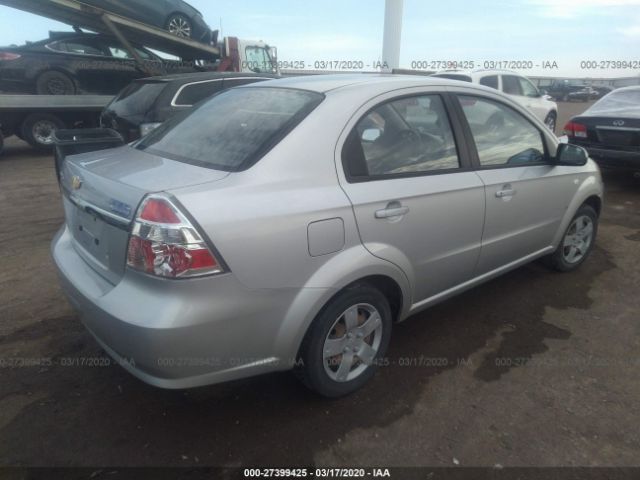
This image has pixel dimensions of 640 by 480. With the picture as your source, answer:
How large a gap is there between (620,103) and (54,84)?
1007 centimetres

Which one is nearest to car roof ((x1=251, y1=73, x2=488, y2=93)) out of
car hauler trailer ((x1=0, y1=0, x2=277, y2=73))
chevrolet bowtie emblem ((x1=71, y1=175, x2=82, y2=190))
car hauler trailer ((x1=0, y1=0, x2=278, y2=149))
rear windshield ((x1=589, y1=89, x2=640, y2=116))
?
chevrolet bowtie emblem ((x1=71, y1=175, x2=82, y2=190))

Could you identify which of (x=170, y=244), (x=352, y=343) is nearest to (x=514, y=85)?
(x=352, y=343)

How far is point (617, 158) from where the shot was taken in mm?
6004

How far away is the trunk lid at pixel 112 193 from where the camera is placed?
1883 mm

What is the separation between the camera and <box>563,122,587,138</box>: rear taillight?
6480 mm

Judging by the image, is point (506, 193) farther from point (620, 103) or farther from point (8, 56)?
point (8, 56)

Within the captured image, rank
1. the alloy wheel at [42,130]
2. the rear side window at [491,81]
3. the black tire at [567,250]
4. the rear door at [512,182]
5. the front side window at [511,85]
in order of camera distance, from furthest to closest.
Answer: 1. the front side window at [511,85]
2. the rear side window at [491,81]
3. the alloy wheel at [42,130]
4. the black tire at [567,250]
5. the rear door at [512,182]

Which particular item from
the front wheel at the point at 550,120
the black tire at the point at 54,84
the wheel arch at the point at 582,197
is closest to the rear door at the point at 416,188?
the wheel arch at the point at 582,197

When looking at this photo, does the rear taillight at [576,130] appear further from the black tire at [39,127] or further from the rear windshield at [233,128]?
the black tire at [39,127]

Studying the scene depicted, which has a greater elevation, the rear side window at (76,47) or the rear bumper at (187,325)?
the rear side window at (76,47)

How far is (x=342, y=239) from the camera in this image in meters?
2.09

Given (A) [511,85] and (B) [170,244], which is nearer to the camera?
(B) [170,244]

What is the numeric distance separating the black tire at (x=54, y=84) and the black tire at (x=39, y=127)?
1.56ft

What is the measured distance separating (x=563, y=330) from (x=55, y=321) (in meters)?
3.41
